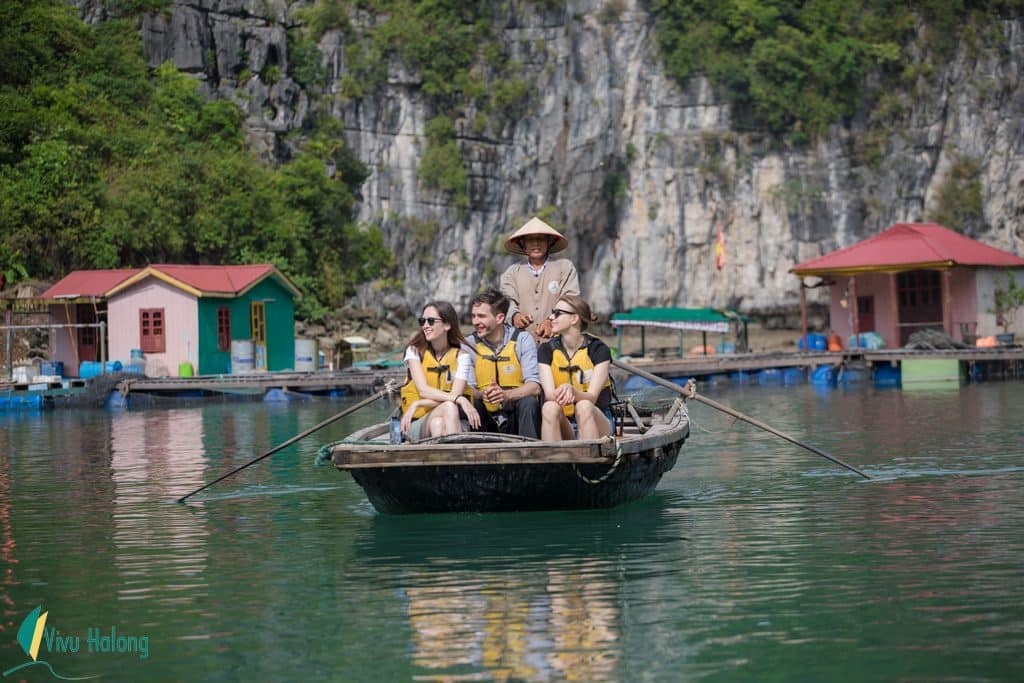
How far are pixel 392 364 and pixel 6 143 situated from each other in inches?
513

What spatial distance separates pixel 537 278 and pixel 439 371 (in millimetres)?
1356

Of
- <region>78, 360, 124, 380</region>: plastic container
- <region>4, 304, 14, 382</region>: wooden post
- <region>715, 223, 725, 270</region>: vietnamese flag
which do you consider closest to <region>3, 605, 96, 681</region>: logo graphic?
<region>4, 304, 14, 382</region>: wooden post

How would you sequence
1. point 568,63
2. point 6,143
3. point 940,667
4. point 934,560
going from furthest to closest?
point 568,63 → point 6,143 → point 934,560 → point 940,667

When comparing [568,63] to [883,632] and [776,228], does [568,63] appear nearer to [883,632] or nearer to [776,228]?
[776,228]

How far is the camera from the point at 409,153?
58.0 meters

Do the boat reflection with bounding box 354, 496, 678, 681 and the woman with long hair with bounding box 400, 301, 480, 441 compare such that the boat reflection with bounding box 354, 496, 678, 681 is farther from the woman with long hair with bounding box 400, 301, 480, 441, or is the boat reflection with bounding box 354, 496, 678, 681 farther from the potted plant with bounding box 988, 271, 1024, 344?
the potted plant with bounding box 988, 271, 1024, 344

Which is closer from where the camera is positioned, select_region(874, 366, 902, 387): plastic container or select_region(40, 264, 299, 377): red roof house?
select_region(40, 264, 299, 377): red roof house

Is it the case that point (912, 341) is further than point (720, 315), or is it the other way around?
point (720, 315)

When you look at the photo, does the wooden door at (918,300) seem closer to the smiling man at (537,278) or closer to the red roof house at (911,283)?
the red roof house at (911,283)

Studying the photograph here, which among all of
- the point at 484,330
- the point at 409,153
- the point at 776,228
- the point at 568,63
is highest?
the point at 568,63

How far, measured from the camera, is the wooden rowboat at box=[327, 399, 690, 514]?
880cm

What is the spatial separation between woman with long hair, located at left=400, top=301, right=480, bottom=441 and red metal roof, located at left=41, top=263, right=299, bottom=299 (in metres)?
22.1

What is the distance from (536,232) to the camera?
1013 centimetres

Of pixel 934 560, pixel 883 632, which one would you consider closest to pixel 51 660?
pixel 883 632
